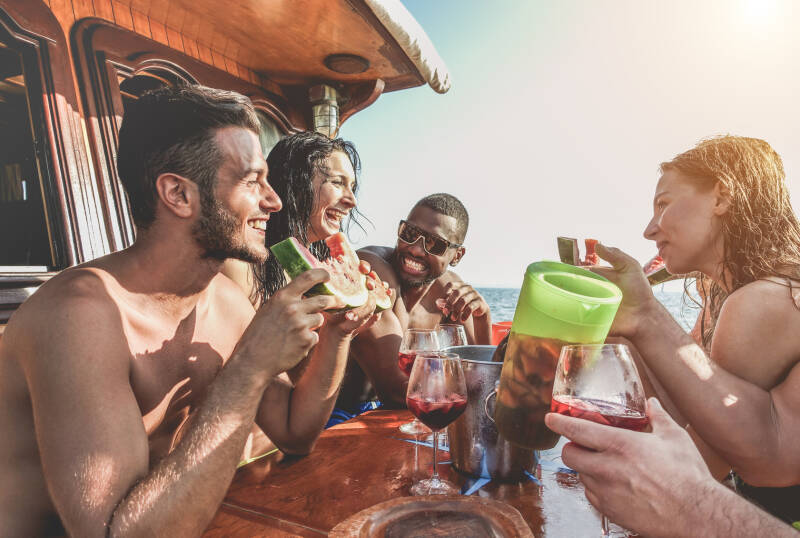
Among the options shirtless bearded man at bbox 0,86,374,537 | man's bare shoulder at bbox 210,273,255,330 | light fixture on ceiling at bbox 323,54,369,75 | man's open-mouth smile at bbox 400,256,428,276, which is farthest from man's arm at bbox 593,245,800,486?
light fixture on ceiling at bbox 323,54,369,75

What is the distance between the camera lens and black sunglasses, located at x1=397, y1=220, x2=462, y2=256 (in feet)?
13.8

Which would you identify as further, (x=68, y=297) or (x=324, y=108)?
(x=324, y=108)

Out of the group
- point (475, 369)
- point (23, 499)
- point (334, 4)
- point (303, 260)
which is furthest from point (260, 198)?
point (334, 4)

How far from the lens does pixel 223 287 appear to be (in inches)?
96.9

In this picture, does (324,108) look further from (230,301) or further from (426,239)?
(230,301)

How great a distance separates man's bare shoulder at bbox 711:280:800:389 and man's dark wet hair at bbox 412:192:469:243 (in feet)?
8.56

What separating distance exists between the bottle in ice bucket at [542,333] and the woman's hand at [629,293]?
0.74 m

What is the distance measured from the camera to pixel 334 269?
238 cm

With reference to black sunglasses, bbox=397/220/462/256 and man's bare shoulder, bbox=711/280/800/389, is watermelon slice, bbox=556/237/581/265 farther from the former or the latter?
black sunglasses, bbox=397/220/462/256

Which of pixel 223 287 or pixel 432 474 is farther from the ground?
pixel 223 287

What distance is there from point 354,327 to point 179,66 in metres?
3.66

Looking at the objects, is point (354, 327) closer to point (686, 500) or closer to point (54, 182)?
point (686, 500)

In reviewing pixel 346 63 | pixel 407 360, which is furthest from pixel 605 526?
pixel 346 63

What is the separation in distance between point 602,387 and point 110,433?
4.48ft
